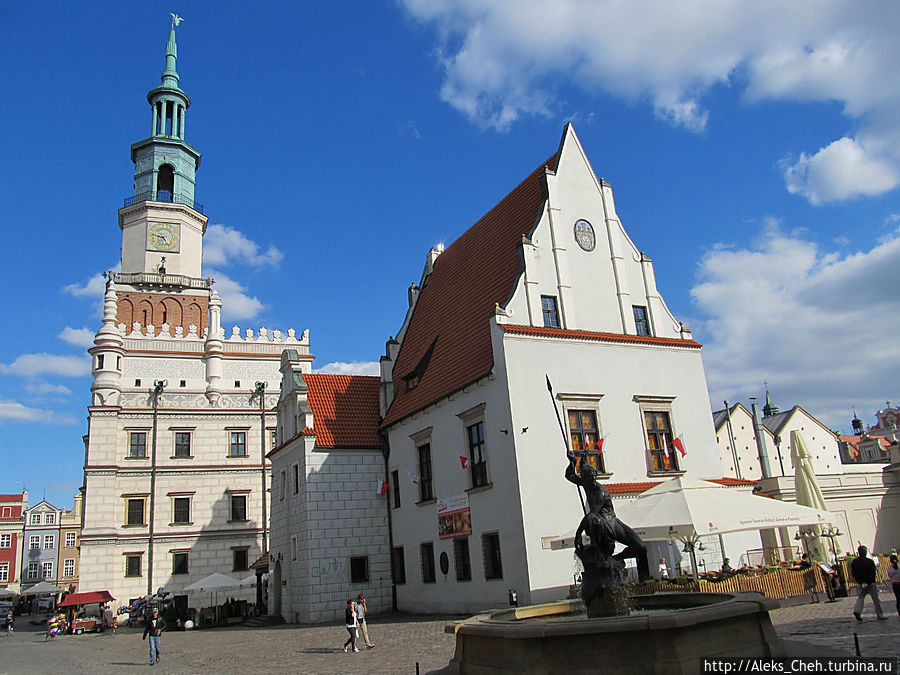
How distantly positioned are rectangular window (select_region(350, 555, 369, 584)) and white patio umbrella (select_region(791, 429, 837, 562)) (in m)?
16.0

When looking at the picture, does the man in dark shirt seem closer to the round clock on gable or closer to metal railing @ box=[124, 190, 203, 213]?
the round clock on gable

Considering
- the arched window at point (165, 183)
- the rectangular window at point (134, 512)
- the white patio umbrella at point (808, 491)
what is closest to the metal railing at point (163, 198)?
the arched window at point (165, 183)

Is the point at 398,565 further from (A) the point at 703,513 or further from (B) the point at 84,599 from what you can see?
(B) the point at 84,599

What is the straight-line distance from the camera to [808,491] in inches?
962

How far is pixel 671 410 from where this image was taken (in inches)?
976

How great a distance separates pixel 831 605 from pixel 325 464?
1866cm

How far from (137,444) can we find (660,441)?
99.6 ft

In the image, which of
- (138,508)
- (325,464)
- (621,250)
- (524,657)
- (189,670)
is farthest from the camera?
(138,508)

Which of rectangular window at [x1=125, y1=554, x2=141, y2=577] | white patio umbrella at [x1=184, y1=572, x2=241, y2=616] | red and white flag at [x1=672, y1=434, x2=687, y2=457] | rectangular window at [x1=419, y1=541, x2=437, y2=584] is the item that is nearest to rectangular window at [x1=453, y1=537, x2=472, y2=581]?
rectangular window at [x1=419, y1=541, x2=437, y2=584]

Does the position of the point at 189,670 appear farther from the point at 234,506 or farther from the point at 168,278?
the point at 168,278

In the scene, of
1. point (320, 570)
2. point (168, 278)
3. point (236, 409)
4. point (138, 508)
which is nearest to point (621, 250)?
point (320, 570)

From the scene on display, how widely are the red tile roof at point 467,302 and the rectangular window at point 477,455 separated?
5.24 feet

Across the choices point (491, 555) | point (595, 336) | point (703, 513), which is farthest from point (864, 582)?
point (595, 336)

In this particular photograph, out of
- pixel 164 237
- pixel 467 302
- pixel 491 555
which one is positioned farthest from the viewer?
pixel 164 237
